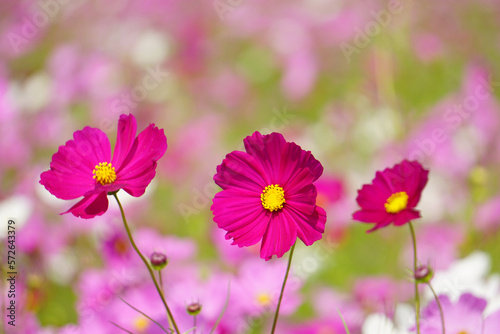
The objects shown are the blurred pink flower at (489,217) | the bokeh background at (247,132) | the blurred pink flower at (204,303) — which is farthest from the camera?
the blurred pink flower at (489,217)

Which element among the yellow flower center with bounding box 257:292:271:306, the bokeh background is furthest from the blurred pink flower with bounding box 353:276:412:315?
the yellow flower center with bounding box 257:292:271:306

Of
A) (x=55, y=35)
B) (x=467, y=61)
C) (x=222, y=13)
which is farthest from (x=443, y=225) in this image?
(x=55, y=35)

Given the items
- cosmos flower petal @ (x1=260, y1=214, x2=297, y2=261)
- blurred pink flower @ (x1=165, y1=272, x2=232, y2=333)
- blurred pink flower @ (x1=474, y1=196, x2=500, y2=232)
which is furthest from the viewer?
blurred pink flower @ (x1=474, y1=196, x2=500, y2=232)

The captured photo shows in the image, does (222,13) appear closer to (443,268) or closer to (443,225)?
(443,225)

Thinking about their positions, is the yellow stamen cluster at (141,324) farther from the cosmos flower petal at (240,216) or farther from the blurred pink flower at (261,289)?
the cosmos flower petal at (240,216)

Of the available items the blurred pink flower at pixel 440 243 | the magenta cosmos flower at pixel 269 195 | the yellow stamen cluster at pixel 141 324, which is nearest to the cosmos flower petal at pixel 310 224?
the magenta cosmos flower at pixel 269 195

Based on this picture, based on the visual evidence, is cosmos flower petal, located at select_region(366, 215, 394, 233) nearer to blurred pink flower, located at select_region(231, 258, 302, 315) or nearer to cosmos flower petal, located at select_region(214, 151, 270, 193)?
cosmos flower petal, located at select_region(214, 151, 270, 193)

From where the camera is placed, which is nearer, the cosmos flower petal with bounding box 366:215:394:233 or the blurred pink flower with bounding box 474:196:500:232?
the cosmos flower petal with bounding box 366:215:394:233
